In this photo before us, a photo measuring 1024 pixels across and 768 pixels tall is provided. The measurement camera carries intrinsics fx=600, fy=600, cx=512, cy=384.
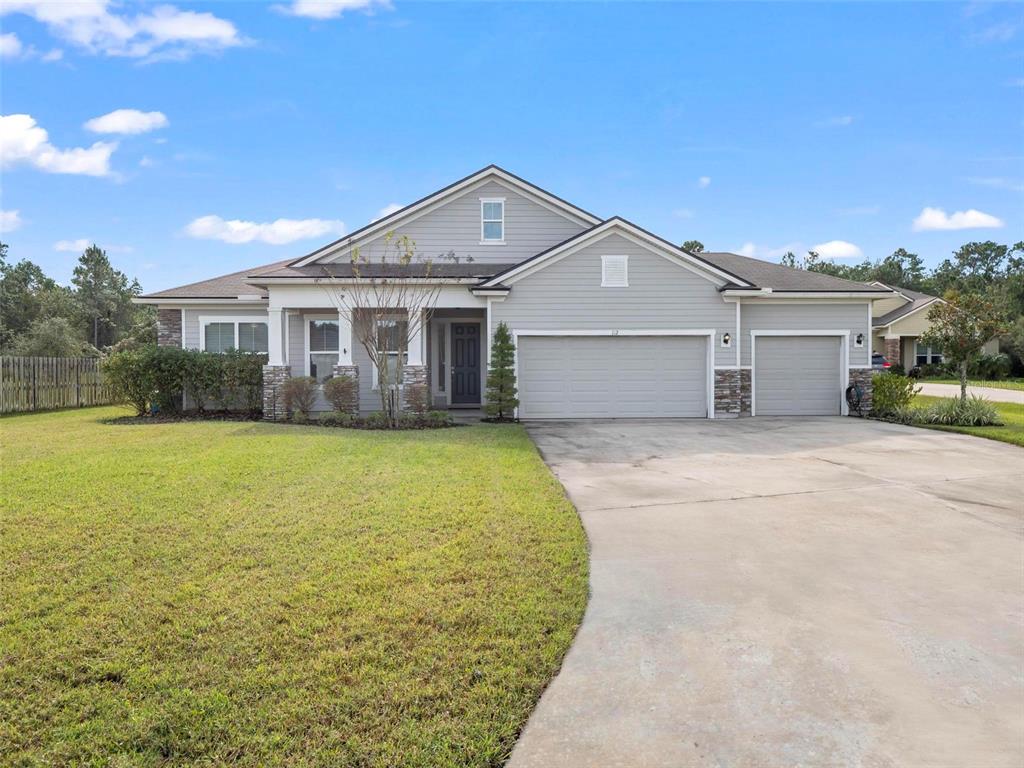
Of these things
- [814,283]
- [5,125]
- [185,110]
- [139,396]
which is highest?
[185,110]

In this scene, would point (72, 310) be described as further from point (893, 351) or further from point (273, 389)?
point (893, 351)

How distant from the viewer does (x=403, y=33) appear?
13203mm

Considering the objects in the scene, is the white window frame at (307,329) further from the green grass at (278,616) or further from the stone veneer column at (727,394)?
the stone veneer column at (727,394)

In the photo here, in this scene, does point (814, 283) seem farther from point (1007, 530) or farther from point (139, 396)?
point (139, 396)

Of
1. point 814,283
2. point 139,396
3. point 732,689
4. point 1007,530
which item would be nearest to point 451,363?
point 139,396

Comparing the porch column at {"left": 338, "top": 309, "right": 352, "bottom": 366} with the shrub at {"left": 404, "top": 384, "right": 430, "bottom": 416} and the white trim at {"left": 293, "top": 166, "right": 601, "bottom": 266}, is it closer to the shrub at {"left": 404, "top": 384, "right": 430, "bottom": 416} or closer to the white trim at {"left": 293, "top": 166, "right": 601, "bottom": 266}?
the shrub at {"left": 404, "top": 384, "right": 430, "bottom": 416}

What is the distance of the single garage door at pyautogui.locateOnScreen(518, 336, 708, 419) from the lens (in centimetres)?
1498

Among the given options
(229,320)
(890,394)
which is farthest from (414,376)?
(890,394)

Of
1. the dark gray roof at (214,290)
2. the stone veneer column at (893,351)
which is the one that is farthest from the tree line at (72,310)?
the stone veneer column at (893,351)

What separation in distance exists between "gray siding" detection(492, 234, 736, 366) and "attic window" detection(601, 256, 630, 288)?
10 centimetres

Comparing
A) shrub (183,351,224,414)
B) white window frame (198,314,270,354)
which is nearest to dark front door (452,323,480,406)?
white window frame (198,314,270,354)

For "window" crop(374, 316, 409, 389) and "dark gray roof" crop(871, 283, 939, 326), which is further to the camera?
"dark gray roof" crop(871, 283, 939, 326)

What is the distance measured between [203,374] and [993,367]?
38888mm

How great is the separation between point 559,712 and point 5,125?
17.9 metres
